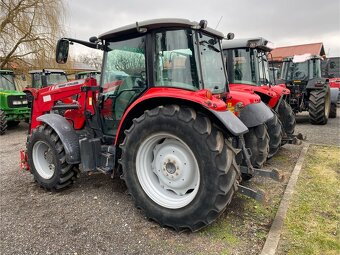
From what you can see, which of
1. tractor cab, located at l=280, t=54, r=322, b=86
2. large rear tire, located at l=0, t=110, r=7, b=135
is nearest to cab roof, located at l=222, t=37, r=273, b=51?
tractor cab, located at l=280, t=54, r=322, b=86

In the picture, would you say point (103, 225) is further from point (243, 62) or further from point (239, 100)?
point (243, 62)

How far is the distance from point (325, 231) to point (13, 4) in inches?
611

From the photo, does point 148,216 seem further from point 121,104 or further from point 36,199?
point 36,199

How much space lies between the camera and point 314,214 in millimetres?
3395

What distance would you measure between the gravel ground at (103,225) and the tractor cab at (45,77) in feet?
25.5

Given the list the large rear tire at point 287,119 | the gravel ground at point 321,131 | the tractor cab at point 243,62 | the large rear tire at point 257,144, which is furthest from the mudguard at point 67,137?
the gravel ground at point 321,131

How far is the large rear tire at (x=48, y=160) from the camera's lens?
396 cm

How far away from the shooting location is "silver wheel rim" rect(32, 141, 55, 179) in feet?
14.0

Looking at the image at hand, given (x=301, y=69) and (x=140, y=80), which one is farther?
(x=301, y=69)

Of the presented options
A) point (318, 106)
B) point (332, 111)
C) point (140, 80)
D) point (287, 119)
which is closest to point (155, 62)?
point (140, 80)

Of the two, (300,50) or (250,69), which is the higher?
(300,50)

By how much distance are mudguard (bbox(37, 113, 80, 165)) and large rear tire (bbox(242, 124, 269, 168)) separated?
240 centimetres

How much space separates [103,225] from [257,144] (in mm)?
2462

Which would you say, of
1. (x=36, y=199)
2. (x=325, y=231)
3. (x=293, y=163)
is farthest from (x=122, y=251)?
(x=293, y=163)
